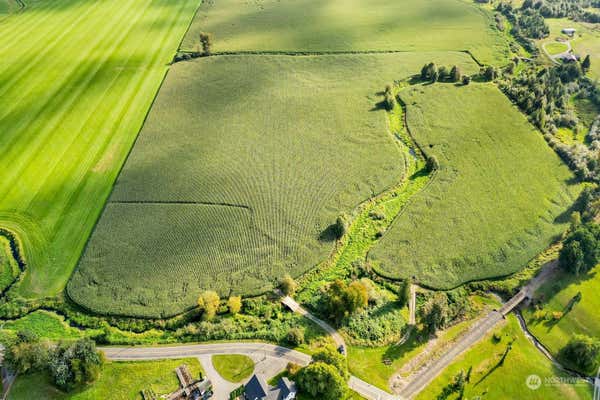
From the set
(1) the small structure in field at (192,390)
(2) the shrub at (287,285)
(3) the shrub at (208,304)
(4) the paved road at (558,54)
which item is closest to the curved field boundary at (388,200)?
(2) the shrub at (287,285)

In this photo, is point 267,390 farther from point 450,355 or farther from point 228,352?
point 450,355

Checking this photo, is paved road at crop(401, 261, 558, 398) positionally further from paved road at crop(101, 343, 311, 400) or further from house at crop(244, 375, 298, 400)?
house at crop(244, 375, 298, 400)

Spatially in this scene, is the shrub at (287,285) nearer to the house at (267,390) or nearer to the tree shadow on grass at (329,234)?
the tree shadow on grass at (329,234)

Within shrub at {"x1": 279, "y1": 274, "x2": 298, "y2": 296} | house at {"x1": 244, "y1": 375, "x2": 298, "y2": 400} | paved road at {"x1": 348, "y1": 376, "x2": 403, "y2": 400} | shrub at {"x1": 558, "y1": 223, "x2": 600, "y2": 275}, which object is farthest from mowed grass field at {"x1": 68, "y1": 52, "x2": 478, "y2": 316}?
shrub at {"x1": 558, "y1": 223, "x2": 600, "y2": 275}

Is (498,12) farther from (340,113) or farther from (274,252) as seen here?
(274,252)

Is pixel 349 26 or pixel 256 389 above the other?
pixel 349 26

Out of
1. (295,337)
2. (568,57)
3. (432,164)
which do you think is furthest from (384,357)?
(568,57)
